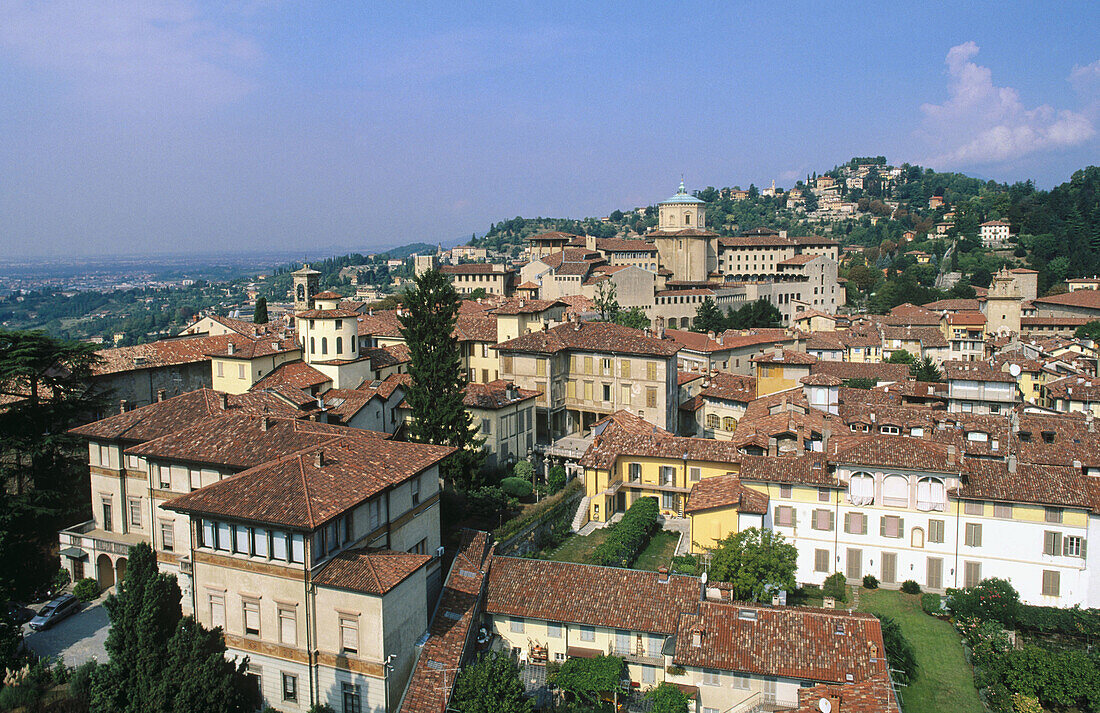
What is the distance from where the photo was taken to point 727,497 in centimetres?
2994

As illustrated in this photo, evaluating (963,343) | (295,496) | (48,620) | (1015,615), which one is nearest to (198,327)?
(48,620)

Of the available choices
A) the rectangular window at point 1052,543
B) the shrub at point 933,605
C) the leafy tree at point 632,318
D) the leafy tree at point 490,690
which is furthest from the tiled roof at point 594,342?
the leafy tree at point 490,690

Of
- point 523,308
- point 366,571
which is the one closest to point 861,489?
point 366,571

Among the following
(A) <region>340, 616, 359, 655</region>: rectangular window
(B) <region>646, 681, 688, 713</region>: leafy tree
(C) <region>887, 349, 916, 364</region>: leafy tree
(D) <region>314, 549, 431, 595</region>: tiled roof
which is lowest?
(B) <region>646, 681, 688, 713</region>: leafy tree

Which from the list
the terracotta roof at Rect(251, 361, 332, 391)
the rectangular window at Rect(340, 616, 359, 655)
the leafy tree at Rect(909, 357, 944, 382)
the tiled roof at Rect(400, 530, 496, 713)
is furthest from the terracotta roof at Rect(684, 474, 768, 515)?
the leafy tree at Rect(909, 357, 944, 382)

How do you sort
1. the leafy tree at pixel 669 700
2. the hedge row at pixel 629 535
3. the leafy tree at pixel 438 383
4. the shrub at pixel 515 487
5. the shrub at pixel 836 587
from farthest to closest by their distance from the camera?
the shrub at pixel 515 487 → the leafy tree at pixel 438 383 → the shrub at pixel 836 587 → the hedge row at pixel 629 535 → the leafy tree at pixel 669 700

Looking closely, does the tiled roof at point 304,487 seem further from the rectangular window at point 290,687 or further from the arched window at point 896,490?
the arched window at point 896,490

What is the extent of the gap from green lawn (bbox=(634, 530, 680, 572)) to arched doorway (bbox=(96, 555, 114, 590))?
18.4 meters

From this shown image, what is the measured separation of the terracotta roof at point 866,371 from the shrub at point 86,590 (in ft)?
143

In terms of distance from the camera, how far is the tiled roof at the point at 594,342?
41.8 meters

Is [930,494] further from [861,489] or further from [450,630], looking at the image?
[450,630]

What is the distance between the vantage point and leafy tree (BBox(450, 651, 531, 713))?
19.5 m

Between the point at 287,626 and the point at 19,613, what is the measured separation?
1144 cm

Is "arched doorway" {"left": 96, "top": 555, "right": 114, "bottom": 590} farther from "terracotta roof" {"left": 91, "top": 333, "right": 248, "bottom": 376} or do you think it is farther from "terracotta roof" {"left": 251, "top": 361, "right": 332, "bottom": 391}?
"terracotta roof" {"left": 91, "top": 333, "right": 248, "bottom": 376}
